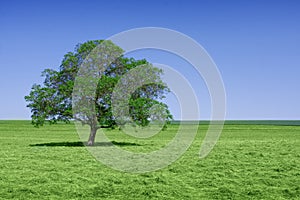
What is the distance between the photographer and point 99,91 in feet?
94.4

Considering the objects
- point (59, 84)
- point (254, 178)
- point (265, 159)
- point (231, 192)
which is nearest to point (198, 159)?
point (265, 159)

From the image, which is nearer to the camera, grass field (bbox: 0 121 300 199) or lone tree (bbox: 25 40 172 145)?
grass field (bbox: 0 121 300 199)

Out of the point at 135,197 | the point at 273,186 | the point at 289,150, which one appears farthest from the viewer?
the point at 289,150

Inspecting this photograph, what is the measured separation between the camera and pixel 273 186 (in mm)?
14359

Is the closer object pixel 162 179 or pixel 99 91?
pixel 162 179

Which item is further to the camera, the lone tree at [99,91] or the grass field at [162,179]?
the lone tree at [99,91]

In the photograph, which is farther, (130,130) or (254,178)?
(130,130)

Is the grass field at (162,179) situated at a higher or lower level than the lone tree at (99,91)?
lower

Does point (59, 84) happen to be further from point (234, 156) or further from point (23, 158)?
point (234, 156)

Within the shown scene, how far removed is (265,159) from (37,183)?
A: 38.9ft

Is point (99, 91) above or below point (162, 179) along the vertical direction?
above

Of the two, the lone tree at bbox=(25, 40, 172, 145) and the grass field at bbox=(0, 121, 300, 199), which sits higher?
the lone tree at bbox=(25, 40, 172, 145)

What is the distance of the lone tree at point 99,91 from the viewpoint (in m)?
28.4

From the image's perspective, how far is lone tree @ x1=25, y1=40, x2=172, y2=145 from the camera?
2839cm
